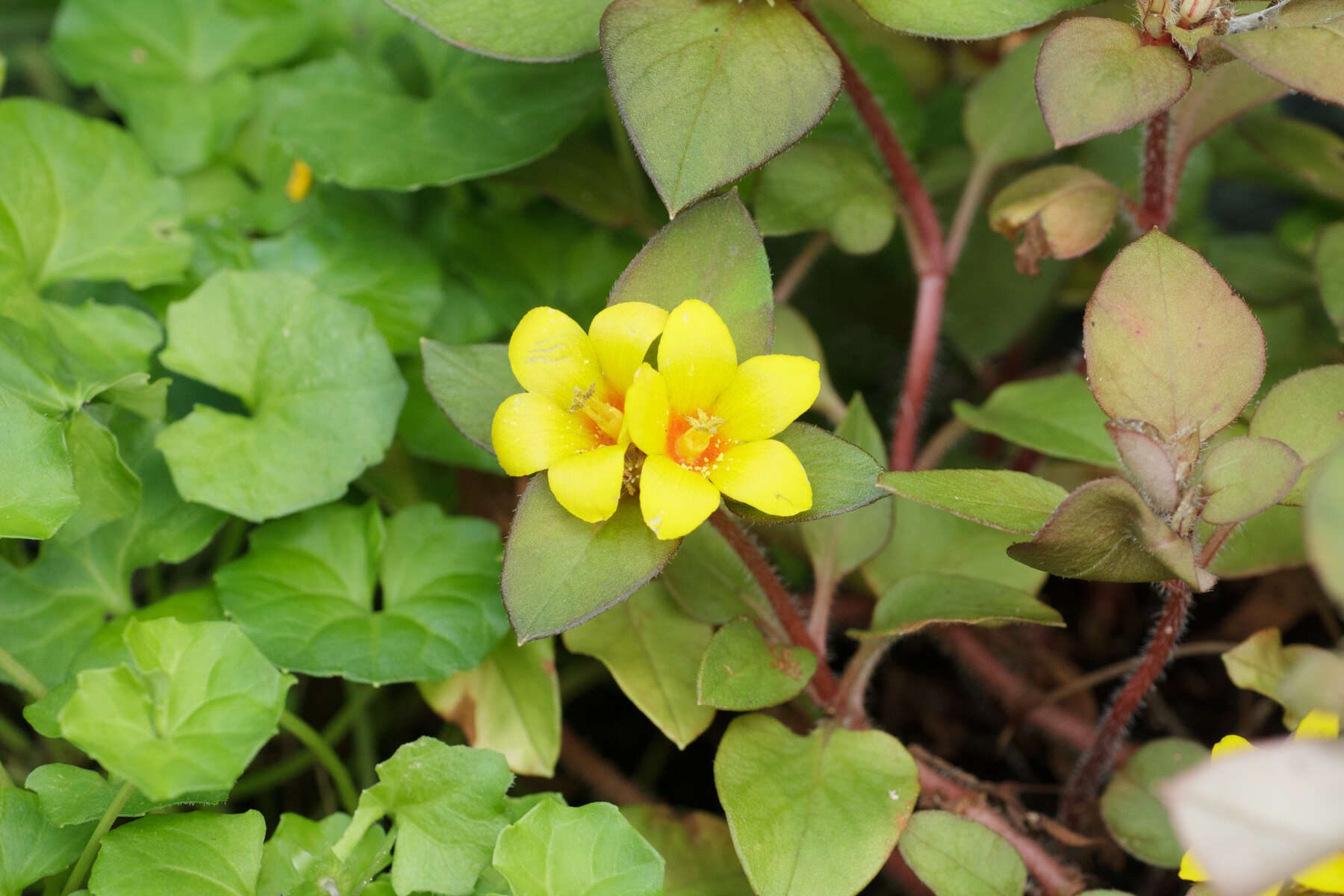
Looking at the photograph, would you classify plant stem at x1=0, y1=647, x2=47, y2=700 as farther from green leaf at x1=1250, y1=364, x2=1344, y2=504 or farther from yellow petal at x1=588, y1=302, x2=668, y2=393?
green leaf at x1=1250, y1=364, x2=1344, y2=504

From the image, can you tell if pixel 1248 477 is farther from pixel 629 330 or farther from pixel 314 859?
pixel 314 859

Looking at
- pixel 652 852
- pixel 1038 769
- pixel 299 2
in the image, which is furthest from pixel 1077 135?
pixel 299 2

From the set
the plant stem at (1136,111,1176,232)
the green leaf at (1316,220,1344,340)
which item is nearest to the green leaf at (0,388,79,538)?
the plant stem at (1136,111,1176,232)

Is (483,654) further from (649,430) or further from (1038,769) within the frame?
Answer: (1038,769)

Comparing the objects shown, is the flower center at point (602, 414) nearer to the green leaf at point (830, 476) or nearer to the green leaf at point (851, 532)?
Answer: the green leaf at point (830, 476)

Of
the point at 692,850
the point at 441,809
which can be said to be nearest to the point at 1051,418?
the point at 692,850
